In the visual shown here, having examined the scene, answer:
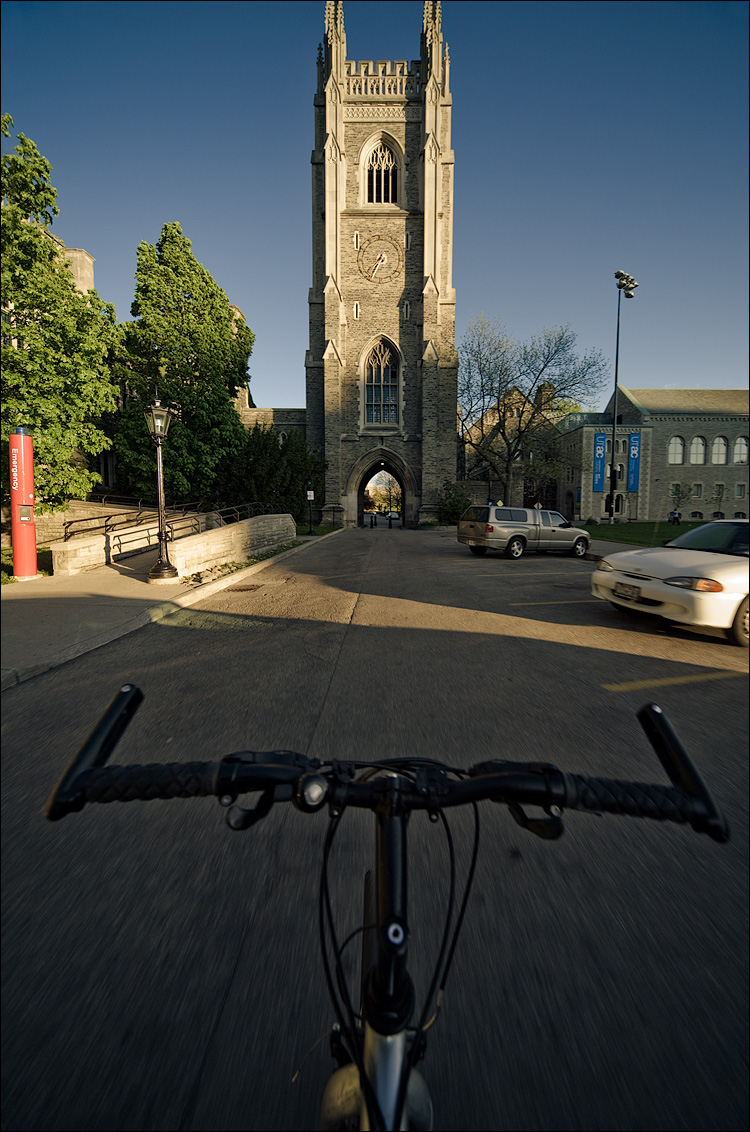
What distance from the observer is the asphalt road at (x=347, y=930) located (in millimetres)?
1415

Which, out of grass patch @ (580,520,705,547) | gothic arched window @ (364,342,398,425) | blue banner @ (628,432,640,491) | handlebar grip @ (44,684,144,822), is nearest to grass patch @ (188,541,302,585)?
handlebar grip @ (44,684,144,822)

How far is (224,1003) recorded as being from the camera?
5.52 feet

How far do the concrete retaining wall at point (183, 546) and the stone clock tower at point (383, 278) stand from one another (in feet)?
75.5

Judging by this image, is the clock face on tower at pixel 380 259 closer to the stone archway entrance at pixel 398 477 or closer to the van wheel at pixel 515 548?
the stone archway entrance at pixel 398 477

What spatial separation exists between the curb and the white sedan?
22.4ft

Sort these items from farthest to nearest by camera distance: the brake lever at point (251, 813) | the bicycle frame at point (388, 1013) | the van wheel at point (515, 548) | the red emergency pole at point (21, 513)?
the van wheel at point (515, 548) → the red emergency pole at point (21, 513) → the brake lever at point (251, 813) → the bicycle frame at point (388, 1013)

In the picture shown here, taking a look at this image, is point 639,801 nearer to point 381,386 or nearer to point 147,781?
point 147,781

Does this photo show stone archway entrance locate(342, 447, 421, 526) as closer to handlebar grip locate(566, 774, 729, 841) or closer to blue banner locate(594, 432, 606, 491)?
blue banner locate(594, 432, 606, 491)

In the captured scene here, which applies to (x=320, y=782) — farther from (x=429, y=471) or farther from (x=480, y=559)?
(x=429, y=471)

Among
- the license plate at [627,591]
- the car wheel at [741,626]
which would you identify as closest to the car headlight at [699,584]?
the car wheel at [741,626]

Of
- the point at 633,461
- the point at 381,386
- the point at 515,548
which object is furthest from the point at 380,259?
the point at 515,548

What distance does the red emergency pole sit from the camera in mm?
3145

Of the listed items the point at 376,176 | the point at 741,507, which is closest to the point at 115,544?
the point at 376,176

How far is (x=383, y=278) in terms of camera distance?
4116 cm
